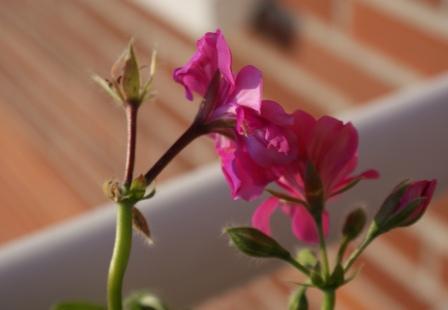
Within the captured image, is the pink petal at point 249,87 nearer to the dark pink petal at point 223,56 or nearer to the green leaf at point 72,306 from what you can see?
the dark pink petal at point 223,56

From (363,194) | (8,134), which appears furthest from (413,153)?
(8,134)

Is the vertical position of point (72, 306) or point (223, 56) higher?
point (223, 56)

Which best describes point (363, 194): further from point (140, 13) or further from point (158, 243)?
point (140, 13)

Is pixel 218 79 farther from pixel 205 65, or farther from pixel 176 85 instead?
pixel 176 85

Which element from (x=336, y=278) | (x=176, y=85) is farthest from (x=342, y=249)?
(x=176, y=85)

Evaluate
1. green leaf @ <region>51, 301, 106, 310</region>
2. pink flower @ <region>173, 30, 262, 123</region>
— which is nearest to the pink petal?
pink flower @ <region>173, 30, 262, 123</region>
